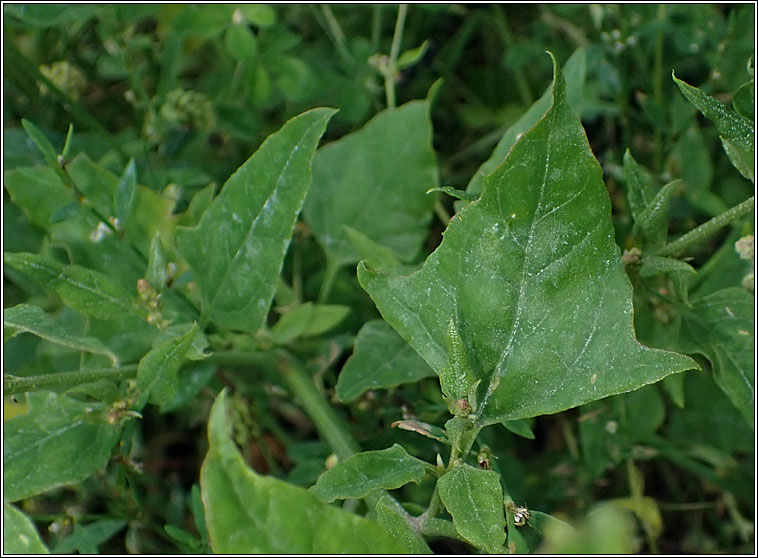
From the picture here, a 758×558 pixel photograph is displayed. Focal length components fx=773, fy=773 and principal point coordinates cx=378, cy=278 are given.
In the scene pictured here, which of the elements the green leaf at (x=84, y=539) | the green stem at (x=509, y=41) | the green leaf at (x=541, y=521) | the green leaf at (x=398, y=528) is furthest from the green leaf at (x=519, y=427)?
the green stem at (x=509, y=41)

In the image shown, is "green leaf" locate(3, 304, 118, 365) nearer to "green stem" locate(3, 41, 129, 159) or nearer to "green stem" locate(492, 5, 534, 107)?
"green stem" locate(3, 41, 129, 159)

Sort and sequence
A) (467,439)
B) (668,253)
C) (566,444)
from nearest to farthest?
1. (467,439)
2. (668,253)
3. (566,444)

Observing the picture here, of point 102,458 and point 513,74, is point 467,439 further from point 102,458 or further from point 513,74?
point 513,74

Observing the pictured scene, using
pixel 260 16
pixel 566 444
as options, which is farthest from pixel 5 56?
pixel 566 444

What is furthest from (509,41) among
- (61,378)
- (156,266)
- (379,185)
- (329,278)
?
(61,378)

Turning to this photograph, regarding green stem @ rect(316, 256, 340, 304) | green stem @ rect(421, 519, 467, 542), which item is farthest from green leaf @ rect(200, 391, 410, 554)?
A: green stem @ rect(316, 256, 340, 304)

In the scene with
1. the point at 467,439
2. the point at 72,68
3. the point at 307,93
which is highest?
the point at 72,68

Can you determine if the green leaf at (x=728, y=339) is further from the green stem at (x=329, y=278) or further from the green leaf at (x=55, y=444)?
the green leaf at (x=55, y=444)
